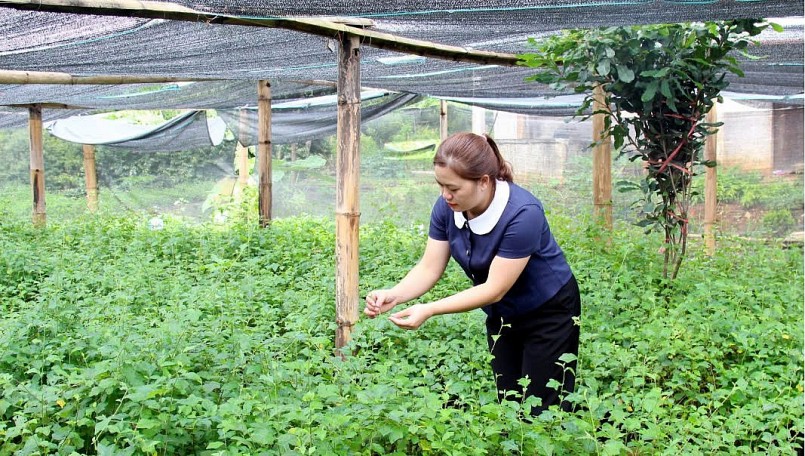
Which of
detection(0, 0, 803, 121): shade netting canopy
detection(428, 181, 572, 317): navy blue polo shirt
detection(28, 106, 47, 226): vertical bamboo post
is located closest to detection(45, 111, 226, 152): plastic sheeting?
detection(28, 106, 47, 226): vertical bamboo post

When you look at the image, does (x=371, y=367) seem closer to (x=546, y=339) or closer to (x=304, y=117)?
(x=546, y=339)

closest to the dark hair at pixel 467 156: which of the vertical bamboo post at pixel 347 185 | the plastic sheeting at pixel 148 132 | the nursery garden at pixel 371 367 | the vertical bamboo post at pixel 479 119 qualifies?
the nursery garden at pixel 371 367

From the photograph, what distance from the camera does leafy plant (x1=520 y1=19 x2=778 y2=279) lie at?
5.79 m

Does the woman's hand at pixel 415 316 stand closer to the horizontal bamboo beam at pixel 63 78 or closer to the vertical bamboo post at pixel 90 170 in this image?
the horizontal bamboo beam at pixel 63 78

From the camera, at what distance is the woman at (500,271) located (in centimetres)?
305

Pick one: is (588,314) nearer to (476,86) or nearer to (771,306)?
(771,306)

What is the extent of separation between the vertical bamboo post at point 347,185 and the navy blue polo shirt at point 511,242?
1.61 meters

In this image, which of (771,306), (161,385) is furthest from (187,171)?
(161,385)

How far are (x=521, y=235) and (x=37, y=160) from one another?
939 cm

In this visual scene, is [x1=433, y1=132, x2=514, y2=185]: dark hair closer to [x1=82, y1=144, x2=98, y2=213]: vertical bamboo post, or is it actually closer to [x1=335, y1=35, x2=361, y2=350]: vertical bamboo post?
A: [x1=335, y1=35, x2=361, y2=350]: vertical bamboo post

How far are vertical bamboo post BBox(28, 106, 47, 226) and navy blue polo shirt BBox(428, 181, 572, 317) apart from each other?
28.8ft

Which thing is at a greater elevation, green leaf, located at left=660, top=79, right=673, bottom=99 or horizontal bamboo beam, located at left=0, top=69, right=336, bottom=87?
horizontal bamboo beam, located at left=0, top=69, right=336, bottom=87

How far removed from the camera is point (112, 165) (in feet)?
57.7

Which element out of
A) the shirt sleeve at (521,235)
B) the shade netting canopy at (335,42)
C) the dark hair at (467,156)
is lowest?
the shirt sleeve at (521,235)
